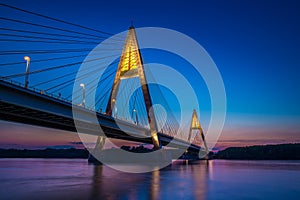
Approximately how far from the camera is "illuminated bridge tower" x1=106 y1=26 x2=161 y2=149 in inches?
1533

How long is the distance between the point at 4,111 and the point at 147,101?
838 inches

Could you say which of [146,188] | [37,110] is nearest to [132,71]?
[37,110]

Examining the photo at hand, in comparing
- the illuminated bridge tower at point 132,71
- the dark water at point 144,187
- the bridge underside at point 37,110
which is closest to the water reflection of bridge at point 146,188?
the dark water at point 144,187

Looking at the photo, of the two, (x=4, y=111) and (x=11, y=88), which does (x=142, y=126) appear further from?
(x=11, y=88)

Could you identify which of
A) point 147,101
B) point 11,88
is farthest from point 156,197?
point 147,101

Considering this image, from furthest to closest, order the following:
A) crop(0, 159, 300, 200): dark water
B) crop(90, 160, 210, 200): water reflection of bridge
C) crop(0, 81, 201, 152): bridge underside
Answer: crop(0, 81, 201, 152): bridge underside
crop(0, 159, 300, 200): dark water
crop(90, 160, 210, 200): water reflection of bridge

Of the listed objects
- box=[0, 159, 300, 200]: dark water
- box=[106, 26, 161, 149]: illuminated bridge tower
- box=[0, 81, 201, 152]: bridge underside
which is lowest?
box=[0, 159, 300, 200]: dark water

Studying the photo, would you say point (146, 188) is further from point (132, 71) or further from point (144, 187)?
point (132, 71)

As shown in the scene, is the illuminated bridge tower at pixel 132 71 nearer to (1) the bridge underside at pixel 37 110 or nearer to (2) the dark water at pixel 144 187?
(1) the bridge underside at pixel 37 110

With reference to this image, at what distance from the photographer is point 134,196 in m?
12.2

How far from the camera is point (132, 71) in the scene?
4091 cm

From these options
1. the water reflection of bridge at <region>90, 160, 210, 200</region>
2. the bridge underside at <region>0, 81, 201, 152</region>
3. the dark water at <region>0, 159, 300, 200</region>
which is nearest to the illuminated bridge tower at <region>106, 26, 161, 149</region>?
the bridge underside at <region>0, 81, 201, 152</region>

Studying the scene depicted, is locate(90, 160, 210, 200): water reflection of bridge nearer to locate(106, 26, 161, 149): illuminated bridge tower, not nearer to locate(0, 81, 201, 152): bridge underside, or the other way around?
locate(0, 81, 201, 152): bridge underside

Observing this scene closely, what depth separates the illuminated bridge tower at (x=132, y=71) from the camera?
38938mm
